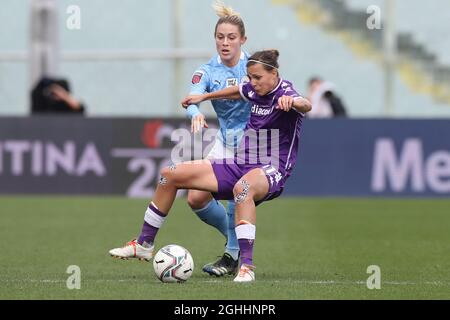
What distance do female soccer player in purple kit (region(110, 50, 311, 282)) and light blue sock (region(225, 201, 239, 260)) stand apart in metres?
0.75

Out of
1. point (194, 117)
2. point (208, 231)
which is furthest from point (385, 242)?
point (194, 117)

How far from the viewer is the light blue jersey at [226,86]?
10680 millimetres

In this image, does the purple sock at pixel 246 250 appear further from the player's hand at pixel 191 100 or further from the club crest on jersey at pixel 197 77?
the club crest on jersey at pixel 197 77

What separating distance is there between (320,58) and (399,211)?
8.62m

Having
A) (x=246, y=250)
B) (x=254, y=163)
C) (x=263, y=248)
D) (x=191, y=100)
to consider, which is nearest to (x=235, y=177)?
(x=254, y=163)

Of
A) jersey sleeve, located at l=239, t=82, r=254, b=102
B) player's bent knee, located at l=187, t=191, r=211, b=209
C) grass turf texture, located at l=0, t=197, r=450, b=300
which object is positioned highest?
jersey sleeve, located at l=239, t=82, r=254, b=102

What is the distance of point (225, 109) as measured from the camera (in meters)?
10.8

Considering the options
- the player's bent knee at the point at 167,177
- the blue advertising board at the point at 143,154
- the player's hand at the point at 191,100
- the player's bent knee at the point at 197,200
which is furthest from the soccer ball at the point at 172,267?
the blue advertising board at the point at 143,154

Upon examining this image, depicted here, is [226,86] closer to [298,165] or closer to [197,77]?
[197,77]

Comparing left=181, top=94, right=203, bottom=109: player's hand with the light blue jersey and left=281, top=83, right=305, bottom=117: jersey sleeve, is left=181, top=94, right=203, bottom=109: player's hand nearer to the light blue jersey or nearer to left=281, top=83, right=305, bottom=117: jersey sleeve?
the light blue jersey

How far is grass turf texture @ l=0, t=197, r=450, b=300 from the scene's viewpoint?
908 cm

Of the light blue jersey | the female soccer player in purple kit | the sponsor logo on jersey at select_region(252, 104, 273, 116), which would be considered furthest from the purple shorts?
the light blue jersey

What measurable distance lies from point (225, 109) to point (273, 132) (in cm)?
88

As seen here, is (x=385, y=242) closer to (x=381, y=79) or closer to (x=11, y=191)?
(x=11, y=191)
